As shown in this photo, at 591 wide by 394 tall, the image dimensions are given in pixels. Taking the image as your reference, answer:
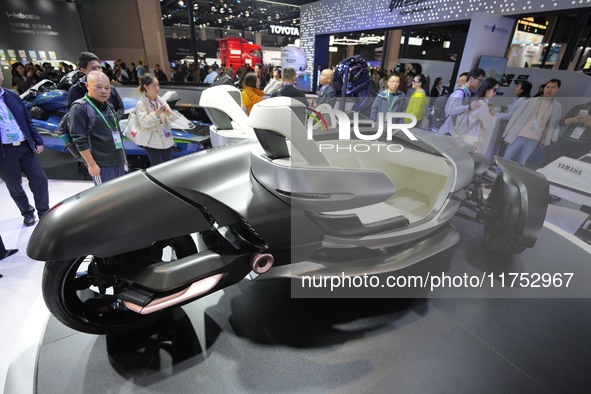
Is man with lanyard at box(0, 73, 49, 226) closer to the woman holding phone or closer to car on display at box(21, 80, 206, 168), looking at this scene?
the woman holding phone

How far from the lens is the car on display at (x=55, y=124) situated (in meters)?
4.32

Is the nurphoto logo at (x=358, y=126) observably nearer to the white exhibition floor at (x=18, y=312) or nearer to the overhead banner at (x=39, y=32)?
the white exhibition floor at (x=18, y=312)

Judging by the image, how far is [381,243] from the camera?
5.49 ft

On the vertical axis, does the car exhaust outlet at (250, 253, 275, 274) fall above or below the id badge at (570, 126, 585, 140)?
below

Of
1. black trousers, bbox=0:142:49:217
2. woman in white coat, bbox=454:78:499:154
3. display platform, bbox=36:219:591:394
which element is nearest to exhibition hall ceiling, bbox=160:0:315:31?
black trousers, bbox=0:142:49:217

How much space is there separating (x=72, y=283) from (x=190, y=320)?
1.98ft

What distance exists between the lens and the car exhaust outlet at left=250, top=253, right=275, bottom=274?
140 centimetres

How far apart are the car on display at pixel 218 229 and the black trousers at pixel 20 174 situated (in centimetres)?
208

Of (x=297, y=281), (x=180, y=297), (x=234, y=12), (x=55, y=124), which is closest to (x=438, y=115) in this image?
(x=297, y=281)

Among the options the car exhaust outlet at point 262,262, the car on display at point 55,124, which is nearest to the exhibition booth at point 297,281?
the car exhaust outlet at point 262,262

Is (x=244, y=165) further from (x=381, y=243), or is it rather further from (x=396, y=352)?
(x=396, y=352)

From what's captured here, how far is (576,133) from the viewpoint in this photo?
1973mm

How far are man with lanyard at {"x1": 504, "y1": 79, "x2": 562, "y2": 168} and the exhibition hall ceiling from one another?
12843 millimetres

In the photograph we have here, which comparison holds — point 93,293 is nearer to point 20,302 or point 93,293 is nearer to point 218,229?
point 218,229
